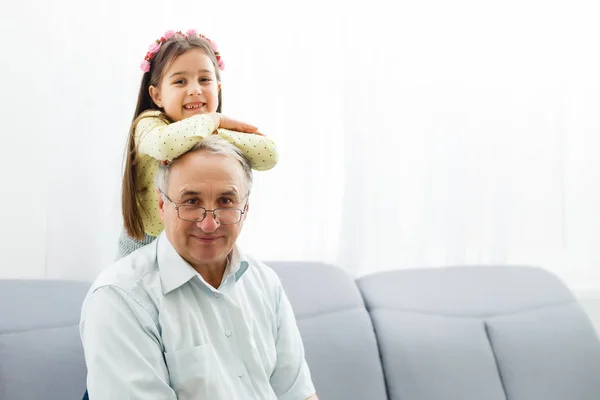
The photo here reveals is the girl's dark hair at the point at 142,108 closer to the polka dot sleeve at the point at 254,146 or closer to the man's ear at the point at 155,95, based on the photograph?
the man's ear at the point at 155,95

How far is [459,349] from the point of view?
2.24 m

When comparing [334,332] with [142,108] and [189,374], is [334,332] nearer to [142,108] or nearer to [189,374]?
[189,374]

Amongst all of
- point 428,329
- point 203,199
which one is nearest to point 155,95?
point 203,199

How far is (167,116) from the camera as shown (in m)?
1.80

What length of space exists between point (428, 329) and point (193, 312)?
970 mm

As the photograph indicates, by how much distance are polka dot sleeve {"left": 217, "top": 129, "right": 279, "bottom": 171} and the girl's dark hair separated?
23 cm

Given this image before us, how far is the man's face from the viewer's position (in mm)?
1557

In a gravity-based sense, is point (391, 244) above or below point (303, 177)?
below

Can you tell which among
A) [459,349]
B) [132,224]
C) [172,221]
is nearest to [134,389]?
[172,221]

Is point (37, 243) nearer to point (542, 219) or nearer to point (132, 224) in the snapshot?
point (132, 224)

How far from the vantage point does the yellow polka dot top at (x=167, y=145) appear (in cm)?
154

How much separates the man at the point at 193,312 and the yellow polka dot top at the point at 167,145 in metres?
0.03

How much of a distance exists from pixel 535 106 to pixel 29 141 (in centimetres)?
185

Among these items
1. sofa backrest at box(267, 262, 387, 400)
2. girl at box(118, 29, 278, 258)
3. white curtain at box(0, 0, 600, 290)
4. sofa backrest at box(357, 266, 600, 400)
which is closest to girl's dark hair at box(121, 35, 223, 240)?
girl at box(118, 29, 278, 258)
